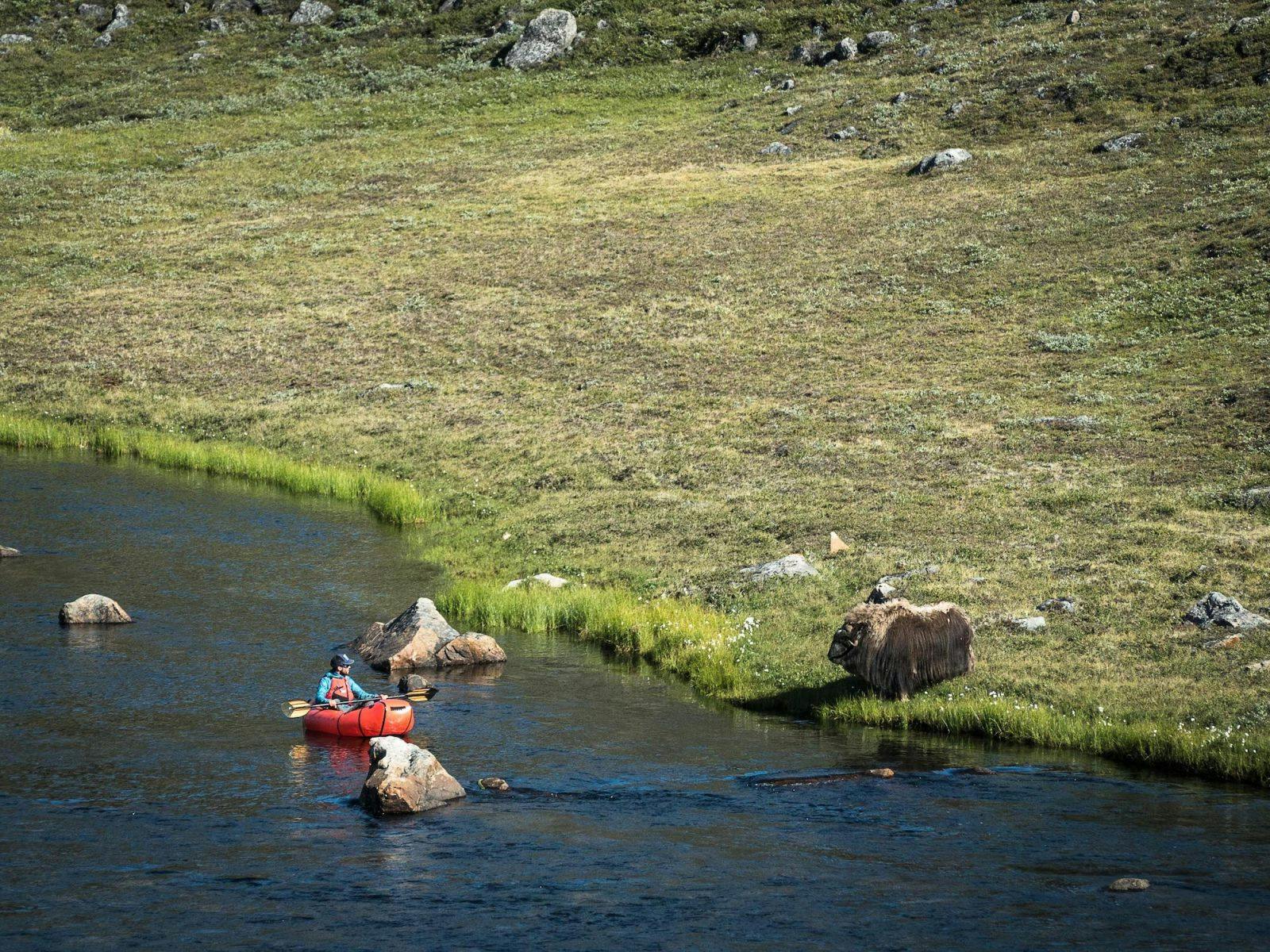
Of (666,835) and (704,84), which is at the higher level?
(704,84)

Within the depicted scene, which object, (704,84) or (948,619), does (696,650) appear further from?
(704,84)

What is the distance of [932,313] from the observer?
5753 centimetres

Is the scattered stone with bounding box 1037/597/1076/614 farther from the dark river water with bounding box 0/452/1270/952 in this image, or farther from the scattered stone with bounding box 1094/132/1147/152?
the scattered stone with bounding box 1094/132/1147/152

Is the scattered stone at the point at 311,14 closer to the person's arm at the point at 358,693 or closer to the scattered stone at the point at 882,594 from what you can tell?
the scattered stone at the point at 882,594

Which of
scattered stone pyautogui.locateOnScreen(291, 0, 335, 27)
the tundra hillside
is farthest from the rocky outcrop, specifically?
scattered stone pyautogui.locateOnScreen(291, 0, 335, 27)

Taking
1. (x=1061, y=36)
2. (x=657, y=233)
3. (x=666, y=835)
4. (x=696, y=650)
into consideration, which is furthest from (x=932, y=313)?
(x=1061, y=36)

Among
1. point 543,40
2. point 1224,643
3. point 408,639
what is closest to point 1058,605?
point 1224,643

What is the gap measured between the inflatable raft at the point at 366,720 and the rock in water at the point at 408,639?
362cm

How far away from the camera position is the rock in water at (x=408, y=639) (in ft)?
85.6

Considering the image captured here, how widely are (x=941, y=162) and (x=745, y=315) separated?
25.6 m

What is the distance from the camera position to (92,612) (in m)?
27.7

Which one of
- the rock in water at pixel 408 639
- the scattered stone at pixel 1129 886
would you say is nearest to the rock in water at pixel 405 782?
the rock in water at pixel 408 639

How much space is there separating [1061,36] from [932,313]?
1986 inches

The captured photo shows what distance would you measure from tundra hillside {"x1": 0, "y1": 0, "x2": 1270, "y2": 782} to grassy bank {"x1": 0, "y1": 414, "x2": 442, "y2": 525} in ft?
1.46
